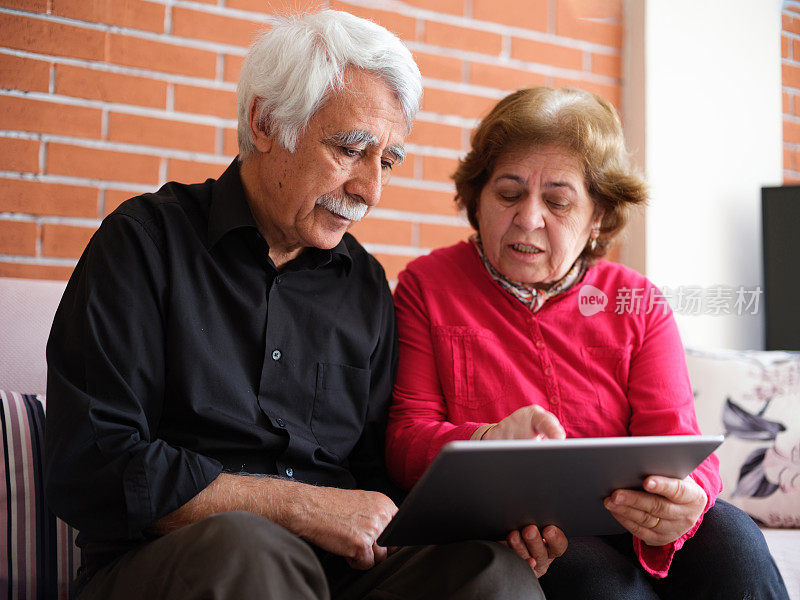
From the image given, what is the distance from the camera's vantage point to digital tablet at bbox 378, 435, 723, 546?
34.5 inches

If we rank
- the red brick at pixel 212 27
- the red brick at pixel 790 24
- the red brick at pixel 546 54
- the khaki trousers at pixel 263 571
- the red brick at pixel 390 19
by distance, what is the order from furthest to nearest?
1. the red brick at pixel 790 24
2. the red brick at pixel 546 54
3. the red brick at pixel 390 19
4. the red brick at pixel 212 27
5. the khaki trousers at pixel 263 571

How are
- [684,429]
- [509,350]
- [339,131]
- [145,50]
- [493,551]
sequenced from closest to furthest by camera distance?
1. [493,551]
2. [339,131]
3. [684,429]
4. [509,350]
5. [145,50]

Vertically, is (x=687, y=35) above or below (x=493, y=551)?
above

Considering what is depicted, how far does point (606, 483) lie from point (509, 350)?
508mm

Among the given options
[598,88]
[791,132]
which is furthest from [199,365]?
[791,132]

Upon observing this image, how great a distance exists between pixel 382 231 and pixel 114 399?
1.10m

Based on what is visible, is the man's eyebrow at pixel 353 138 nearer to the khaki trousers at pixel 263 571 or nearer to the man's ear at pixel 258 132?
the man's ear at pixel 258 132

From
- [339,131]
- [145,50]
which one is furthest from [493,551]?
[145,50]

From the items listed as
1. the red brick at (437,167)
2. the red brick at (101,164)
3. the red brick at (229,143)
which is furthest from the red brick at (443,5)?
the red brick at (101,164)

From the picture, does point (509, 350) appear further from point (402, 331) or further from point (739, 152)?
point (739, 152)

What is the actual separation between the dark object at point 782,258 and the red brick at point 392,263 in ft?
3.71

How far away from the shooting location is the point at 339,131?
1.24 meters

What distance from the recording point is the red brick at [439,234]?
2098 mm

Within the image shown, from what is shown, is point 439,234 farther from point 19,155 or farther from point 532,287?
point 19,155
